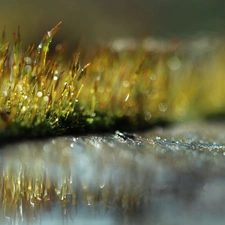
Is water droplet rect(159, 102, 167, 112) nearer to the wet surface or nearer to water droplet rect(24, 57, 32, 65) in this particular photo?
the wet surface

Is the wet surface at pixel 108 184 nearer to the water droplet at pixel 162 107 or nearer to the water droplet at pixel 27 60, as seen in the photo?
the water droplet at pixel 27 60

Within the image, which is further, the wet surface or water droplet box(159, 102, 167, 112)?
water droplet box(159, 102, 167, 112)

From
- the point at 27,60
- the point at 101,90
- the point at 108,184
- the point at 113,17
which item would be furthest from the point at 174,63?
the point at 113,17

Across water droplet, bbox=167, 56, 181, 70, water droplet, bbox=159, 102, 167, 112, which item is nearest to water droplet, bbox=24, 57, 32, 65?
water droplet, bbox=159, 102, 167, 112

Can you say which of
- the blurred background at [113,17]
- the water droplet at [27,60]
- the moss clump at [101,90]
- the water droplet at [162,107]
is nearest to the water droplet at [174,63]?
the moss clump at [101,90]

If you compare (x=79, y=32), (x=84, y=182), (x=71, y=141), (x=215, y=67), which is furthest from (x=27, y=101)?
(x=79, y=32)
